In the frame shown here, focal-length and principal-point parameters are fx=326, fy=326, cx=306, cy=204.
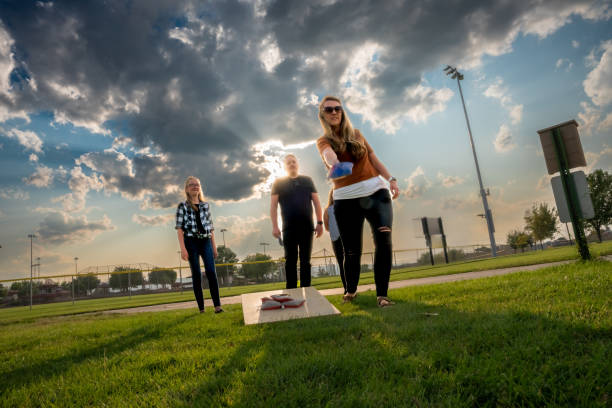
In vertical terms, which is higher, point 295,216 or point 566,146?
point 566,146

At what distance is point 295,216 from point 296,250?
0.54m

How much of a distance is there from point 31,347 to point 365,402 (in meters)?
4.33

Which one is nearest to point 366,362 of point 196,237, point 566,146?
point 196,237

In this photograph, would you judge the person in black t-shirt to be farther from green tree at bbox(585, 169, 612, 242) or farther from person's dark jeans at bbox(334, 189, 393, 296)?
green tree at bbox(585, 169, 612, 242)

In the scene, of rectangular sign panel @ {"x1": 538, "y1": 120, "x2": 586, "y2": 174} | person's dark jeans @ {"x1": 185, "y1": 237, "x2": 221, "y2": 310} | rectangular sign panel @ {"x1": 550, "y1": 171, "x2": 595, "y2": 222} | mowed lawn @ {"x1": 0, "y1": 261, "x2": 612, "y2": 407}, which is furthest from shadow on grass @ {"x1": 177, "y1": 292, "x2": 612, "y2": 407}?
rectangular sign panel @ {"x1": 538, "y1": 120, "x2": 586, "y2": 174}

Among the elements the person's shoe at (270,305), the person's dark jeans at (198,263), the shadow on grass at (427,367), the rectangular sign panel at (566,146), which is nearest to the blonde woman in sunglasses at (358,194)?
the person's shoe at (270,305)

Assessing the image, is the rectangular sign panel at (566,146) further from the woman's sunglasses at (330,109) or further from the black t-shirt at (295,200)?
the woman's sunglasses at (330,109)

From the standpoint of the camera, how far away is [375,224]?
13.2ft

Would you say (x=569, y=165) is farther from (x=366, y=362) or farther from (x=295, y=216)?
(x=366, y=362)

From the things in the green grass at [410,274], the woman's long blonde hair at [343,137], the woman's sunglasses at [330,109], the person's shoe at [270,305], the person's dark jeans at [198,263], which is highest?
the woman's sunglasses at [330,109]

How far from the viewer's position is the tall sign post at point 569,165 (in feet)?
21.0

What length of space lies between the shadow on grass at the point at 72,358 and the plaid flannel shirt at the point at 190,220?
1.68 m

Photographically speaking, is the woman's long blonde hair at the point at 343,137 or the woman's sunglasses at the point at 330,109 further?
the woman's sunglasses at the point at 330,109

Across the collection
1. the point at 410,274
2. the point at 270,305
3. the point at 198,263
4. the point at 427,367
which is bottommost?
the point at 410,274
